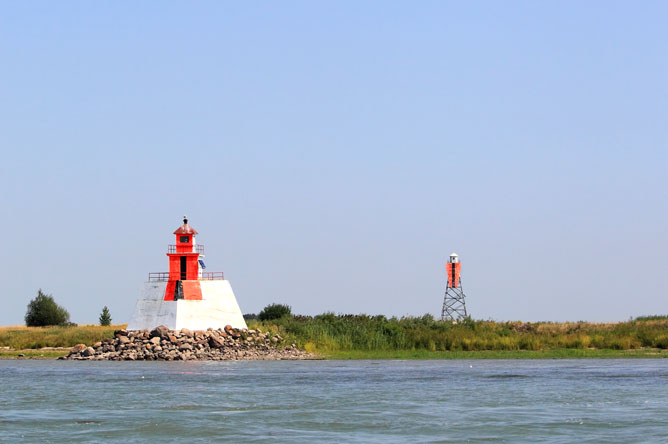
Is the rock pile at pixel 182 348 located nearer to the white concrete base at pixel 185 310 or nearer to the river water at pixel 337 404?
the white concrete base at pixel 185 310

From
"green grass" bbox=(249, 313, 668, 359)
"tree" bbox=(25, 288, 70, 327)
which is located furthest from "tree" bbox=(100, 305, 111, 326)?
"green grass" bbox=(249, 313, 668, 359)

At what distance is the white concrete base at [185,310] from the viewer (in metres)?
52.7

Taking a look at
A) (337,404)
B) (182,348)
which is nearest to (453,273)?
(182,348)

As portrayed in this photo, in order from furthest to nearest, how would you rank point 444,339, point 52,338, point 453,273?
point 453,273 → point 52,338 → point 444,339

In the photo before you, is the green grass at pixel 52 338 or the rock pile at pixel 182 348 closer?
the rock pile at pixel 182 348

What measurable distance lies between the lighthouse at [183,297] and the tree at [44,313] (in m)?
29.3

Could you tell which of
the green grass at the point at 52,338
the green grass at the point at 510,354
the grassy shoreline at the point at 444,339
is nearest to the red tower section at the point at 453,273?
the grassy shoreline at the point at 444,339

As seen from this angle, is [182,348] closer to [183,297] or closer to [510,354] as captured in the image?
[183,297]

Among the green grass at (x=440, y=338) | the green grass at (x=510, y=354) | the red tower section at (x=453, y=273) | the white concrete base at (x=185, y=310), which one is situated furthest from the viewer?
the red tower section at (x=453, y=273)

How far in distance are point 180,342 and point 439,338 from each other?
14.9m

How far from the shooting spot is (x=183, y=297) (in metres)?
52.9

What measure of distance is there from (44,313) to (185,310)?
106ft

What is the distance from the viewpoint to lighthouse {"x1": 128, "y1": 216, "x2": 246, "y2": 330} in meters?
52.8

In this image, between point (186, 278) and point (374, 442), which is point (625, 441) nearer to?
point (374, 442)
